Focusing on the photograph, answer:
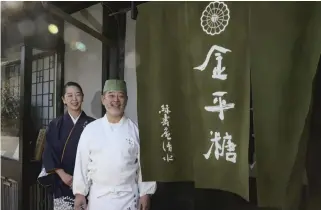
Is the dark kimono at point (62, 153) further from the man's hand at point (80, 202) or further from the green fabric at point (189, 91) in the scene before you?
the green fabric at point (189, 91)

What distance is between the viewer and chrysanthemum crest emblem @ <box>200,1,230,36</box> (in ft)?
7.16

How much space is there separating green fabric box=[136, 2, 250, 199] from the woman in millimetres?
990

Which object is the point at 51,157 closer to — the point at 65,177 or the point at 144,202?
the point at 65,177

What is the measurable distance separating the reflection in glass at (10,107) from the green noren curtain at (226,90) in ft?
8.46

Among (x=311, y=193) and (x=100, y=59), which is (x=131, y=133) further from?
(x=311, y=193)

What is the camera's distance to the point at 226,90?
85.0 inches

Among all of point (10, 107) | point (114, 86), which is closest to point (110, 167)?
point (114, 86)

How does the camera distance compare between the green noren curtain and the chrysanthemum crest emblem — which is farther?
the chrysanthemum crest emblem

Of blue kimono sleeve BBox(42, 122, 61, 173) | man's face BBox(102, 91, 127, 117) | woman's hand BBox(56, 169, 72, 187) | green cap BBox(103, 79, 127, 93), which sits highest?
green cap BBox(103, 79, 127, 93)

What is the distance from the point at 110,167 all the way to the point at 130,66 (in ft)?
4.12

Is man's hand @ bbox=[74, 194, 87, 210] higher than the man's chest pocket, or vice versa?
the man's chest pocket

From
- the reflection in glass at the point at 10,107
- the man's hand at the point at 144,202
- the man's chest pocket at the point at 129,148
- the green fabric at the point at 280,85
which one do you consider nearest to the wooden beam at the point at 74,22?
the man's chest pocket at the point at 129,148

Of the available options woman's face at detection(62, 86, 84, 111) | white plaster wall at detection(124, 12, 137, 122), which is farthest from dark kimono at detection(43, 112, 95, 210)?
white plaster wall at detection(124, 12, 137, 122)

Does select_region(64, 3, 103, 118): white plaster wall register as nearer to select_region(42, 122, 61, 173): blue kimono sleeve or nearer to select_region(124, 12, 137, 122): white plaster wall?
select_region(124, 12, 137, 122): white plaster wall
